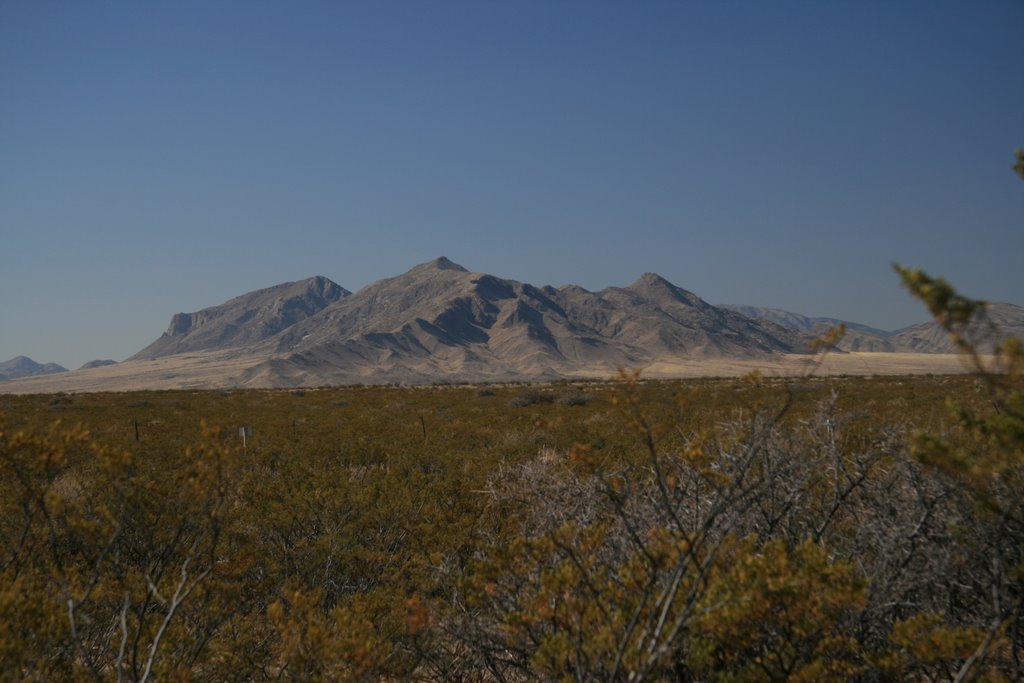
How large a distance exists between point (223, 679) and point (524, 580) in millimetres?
3069

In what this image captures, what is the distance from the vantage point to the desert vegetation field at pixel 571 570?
13.3 ft

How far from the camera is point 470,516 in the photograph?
31.4 feet

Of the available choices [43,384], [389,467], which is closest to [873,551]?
[389,467]

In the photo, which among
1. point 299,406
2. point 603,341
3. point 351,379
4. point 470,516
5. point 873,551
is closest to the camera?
point 873,551

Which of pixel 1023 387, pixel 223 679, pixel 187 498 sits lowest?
pixel 223 679

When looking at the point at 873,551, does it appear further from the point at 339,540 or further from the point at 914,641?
the point at 339,540

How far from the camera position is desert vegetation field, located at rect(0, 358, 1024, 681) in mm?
4055

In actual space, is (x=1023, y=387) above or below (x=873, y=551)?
above

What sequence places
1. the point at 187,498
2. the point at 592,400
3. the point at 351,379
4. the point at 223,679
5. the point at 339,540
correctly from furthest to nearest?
1. the point at 351,379
2. the point at 592,400
3. the point at 339,540
4. the point at 223,679
5. the point at 187,498

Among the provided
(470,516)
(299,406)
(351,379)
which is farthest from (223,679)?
(351,379)

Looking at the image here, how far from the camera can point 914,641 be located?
165 inches

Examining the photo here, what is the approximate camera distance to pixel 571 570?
432cm

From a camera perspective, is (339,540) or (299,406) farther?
(299,406)

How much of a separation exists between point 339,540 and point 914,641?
7.09 metres
